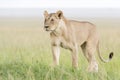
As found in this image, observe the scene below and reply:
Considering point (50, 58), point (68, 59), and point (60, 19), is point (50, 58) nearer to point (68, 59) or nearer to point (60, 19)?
point (68, 59)

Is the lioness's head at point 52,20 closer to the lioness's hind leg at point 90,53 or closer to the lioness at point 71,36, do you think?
the lioness at point 71,36

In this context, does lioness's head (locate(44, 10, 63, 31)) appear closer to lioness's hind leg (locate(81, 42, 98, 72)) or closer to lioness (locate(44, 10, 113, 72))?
lioness (locate(44, 10, 113, 72))

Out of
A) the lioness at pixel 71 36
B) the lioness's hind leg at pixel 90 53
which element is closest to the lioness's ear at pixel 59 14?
the lioness at pixel 71 36

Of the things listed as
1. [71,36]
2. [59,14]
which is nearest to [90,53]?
[71,36]

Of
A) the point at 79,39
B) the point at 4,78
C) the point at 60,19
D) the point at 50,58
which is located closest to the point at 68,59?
the point at 50,58

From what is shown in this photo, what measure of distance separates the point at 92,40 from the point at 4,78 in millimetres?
2346

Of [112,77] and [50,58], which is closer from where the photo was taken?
[112,77]

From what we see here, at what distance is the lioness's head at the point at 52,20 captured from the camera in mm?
6855

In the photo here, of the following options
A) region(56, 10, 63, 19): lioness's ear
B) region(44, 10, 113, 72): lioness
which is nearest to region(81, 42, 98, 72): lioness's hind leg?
region(44, 10, 113, 72): lioness

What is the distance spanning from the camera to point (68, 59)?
8586 millimetres

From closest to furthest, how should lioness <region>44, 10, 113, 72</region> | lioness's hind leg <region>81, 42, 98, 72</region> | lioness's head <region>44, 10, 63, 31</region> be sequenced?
lioness's head <region>44, 10, 63, 31</region>, lioness <region>44, 10, 113, 72</region>, lioness's hind leg <region>81, 42, 98, 72</region>

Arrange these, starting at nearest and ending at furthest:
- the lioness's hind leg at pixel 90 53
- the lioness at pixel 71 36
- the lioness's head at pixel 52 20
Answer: the lioness's head at pixel 52 20, the lioness at pixel 71 36, the lioness's hind leg at pixel 90 53

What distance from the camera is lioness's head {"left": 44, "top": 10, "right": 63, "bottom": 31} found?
6855mm

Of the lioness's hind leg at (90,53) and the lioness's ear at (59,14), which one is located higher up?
the lioness's ear at (59,14)
